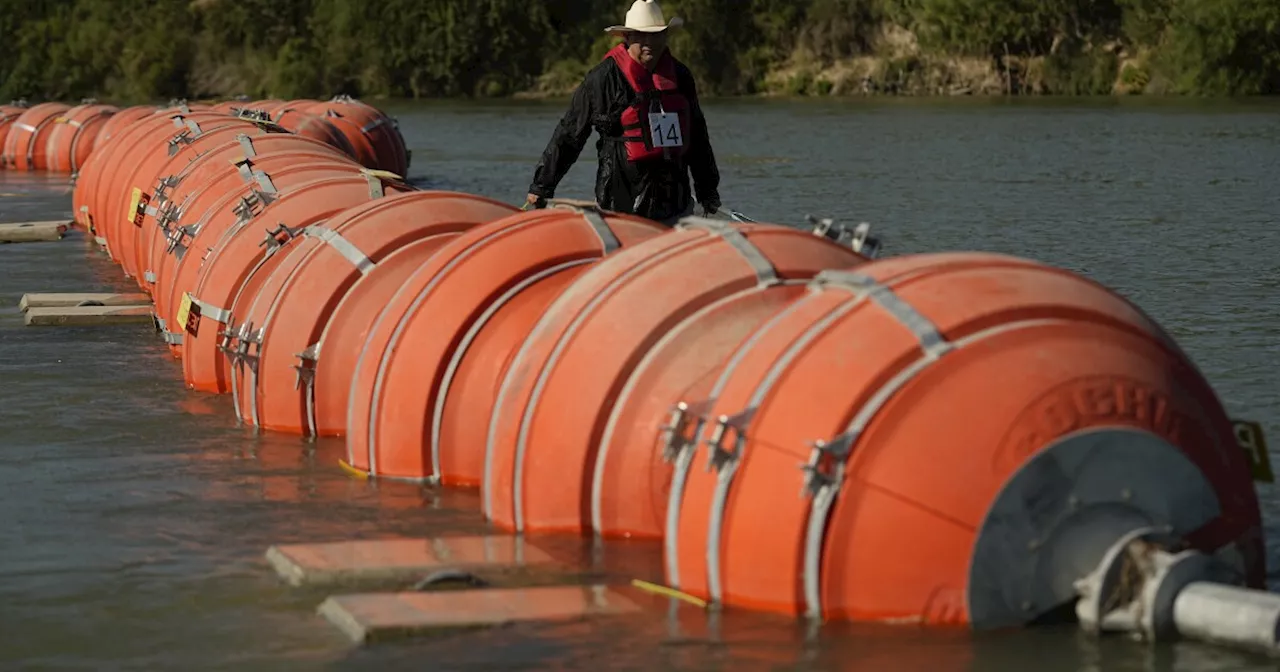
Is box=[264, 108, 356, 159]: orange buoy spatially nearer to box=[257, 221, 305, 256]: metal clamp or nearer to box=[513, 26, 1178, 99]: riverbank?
box=[257, 221, 305, 256]: metal clamp

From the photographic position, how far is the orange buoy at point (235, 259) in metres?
12.5

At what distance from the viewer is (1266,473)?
24.5ft

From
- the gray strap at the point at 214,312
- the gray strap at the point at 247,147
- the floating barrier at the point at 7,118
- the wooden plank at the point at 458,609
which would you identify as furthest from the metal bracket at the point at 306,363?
the floating barrier at the point at 7,118

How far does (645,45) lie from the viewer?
39.0ft

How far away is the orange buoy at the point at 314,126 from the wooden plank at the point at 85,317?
12576mm

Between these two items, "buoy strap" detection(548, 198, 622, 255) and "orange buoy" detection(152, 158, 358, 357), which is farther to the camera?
"orange buoy" detection(152, 158, 358, 357)

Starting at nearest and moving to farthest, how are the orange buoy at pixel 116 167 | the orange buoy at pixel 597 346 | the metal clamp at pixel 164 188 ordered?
1. the orange buoy at pixel 597 346
2. the metal clamp at pixel 164 188
3. the orange buoy at pixel 116 167

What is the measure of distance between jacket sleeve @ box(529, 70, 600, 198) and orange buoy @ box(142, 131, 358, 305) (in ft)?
7.86

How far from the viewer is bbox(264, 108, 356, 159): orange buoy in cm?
2962

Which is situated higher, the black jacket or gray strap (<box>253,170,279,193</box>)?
the black jacket

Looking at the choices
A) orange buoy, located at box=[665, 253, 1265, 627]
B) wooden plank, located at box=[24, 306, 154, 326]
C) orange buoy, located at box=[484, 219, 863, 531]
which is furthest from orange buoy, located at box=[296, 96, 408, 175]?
orange buoy, located at box=[665, 253, 1265, 627]

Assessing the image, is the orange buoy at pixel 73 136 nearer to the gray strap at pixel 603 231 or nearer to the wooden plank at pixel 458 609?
the gray strap at pixel 603 231

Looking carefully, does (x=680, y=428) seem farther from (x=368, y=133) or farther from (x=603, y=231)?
(x=368, y=133)

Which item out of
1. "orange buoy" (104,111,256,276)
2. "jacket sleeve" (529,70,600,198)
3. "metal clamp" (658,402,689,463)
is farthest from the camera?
"orange buoy" (104,111,256,276)
